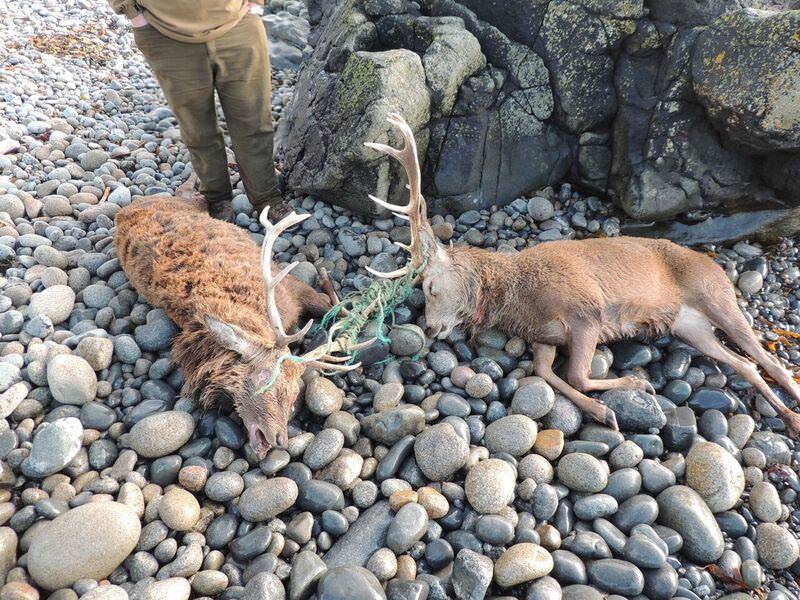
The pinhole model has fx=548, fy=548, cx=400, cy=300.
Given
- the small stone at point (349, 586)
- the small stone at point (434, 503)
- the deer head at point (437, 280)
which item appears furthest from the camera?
the deer head at point (437, 280)

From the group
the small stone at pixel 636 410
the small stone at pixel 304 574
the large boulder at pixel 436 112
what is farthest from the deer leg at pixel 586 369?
the small stone at pixel 304 574

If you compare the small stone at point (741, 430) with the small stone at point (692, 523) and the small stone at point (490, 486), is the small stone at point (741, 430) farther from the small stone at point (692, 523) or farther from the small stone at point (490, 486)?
the small stone at point (490, 486)

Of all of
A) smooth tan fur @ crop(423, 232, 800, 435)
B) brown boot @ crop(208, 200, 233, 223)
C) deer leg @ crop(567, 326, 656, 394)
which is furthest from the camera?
brown boot @ crop(208, 200, 233, 223)

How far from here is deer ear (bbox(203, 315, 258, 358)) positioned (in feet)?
13.4

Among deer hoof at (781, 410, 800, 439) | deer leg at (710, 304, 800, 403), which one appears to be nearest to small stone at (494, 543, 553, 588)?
deer hoof at (781, 410, 800, 439)

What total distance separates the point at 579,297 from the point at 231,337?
2.98 metres

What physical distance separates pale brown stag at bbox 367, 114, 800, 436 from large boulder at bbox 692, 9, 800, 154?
4.61 feet

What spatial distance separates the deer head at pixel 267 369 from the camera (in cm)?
398

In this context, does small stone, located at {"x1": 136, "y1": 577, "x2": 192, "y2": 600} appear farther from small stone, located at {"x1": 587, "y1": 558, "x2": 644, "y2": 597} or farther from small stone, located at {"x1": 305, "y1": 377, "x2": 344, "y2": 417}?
small stone, located at {"x1": 587, "y1": 558, "x2": 644, "y2": 597}

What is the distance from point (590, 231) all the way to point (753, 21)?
8.18 feet

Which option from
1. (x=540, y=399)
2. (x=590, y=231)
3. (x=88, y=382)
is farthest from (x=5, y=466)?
(x=590, y=231)

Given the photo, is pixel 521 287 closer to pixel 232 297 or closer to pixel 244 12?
pixel 232 297

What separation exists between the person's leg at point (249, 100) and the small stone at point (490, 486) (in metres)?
4.01

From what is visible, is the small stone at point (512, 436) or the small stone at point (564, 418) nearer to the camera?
the small stone at point (512, 436)
